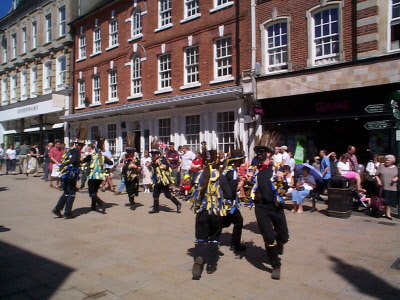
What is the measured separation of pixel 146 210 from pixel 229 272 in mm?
5257

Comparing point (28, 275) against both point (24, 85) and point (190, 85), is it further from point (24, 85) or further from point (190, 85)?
point (24, 85)

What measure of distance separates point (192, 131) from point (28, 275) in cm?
1289

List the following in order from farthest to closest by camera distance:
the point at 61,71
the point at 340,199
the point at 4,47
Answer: the point at 4,47, the point at 61,71, the point at 340,199

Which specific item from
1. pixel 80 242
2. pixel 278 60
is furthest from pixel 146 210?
pixel 278 60

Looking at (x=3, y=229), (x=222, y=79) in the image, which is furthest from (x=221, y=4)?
(x=3, y=229)

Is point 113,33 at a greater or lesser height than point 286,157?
greater

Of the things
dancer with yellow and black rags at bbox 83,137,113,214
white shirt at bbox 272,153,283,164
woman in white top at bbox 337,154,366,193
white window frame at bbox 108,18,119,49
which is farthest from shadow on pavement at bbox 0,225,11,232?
white window frame at bbox 108,18,119,49

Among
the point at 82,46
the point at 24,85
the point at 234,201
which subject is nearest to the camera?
the point at 234,201

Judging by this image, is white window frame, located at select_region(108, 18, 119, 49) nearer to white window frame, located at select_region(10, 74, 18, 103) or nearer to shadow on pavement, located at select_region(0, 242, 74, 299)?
white window frame, located at select_region(10, 74, 18, 103)

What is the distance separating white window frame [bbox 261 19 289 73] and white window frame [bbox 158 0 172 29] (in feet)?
20.3

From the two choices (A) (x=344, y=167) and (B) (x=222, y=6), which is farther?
(B) (x=222, y=6)

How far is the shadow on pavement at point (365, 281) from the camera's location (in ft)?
14.7

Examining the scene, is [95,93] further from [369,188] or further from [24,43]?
[369,188]

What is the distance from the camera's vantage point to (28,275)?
5.04 metres
